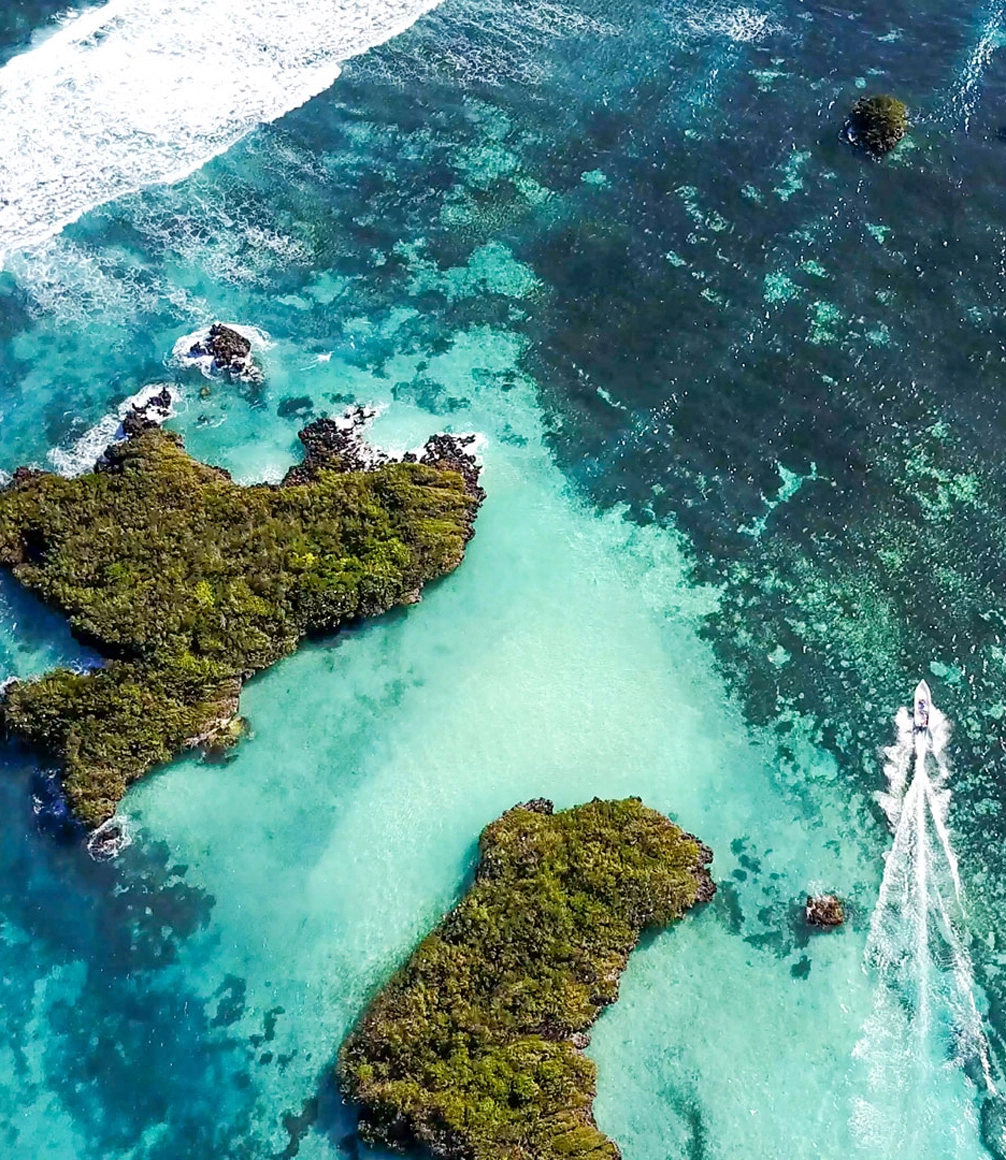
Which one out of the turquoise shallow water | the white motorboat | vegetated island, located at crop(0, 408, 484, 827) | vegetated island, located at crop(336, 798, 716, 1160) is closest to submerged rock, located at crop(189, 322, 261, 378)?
the turquoise shallow water

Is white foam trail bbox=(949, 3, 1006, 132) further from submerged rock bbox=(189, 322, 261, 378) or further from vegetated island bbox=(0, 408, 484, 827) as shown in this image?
submerged rock bbox=(189, 322, 261, 378)

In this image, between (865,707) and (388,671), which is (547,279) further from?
(865,707)

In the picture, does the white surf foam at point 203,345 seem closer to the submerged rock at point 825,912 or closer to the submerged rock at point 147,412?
the submerged rock at point 147,412

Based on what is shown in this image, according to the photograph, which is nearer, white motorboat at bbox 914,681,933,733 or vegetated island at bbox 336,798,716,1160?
vegetated island at bbox 336,798,716,1160

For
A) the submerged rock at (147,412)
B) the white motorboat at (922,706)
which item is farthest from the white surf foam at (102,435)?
the white motorboat at (922,706)

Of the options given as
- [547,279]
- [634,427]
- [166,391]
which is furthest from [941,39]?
[166,391]

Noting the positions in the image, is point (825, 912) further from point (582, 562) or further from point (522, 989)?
point (582, 562)
